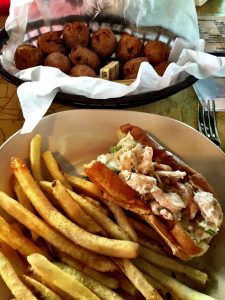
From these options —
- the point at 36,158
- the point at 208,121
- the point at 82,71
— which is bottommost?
the point at 208,121

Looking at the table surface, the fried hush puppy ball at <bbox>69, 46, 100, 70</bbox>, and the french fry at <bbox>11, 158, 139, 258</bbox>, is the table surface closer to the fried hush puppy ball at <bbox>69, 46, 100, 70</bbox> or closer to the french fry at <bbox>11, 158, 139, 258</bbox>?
the fried hush puppy ball at <bbox>69, 46, 100, 70</bbox>

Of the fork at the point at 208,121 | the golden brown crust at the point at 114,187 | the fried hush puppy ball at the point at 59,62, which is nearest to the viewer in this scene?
the golden brown crust at the point at 114,187

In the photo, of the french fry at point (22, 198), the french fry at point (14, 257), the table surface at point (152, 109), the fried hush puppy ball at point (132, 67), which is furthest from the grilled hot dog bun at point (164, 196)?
the fried hush puppy ball at point (132, 67)

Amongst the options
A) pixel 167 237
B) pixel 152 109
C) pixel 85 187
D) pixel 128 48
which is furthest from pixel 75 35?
pixel 167 237

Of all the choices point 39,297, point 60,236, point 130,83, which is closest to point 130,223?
point 60,236

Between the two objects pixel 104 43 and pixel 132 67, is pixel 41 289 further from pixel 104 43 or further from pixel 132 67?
pixel 104 43

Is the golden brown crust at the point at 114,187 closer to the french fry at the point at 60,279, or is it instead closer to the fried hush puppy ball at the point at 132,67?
the french fry at the point at 60,279
